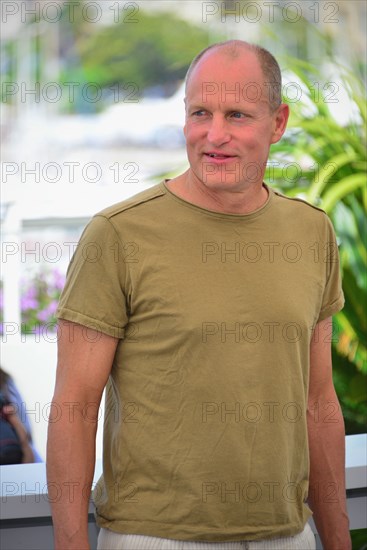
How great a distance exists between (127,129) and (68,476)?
817 cm

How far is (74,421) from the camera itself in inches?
50.4

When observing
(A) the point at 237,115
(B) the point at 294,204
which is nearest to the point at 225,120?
(A) the point at 237,115

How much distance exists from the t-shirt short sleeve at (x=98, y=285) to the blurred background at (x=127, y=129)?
1293 millimetres

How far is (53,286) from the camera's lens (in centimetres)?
558

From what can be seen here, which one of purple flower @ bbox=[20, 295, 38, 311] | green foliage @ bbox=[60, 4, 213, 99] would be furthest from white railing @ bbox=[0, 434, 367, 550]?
green foliage @ bbox=[60, 4, 213, 99]

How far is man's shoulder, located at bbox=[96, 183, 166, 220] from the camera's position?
51.5 inches

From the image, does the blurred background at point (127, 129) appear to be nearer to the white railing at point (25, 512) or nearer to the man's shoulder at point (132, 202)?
the white railing at point (25, 512)

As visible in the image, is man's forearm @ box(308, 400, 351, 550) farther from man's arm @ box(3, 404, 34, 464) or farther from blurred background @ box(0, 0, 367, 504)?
blurred background @ box(0, 0, 367, 504)

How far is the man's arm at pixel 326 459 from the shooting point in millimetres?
1503

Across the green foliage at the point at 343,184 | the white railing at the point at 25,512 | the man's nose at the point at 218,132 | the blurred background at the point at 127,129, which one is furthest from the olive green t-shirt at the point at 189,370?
the green foliage at the point at 343,184

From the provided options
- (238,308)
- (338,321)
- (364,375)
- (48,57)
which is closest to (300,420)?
(238,308)

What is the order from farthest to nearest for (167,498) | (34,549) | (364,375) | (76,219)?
1. (76,219)
2. (364,375)
3. (34,549)
4. (167,498)

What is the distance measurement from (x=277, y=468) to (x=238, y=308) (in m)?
0.25

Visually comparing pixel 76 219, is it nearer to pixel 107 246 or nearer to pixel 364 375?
pixel 364 375
